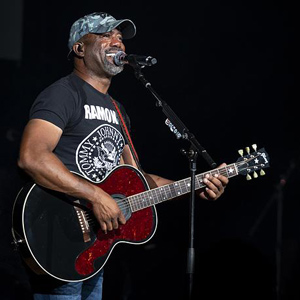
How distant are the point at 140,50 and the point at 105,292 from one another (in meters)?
2.51

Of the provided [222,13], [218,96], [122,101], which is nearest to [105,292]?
[122,101]

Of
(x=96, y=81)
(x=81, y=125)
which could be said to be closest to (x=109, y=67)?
(x=96, y=81)

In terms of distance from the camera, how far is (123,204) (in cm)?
321

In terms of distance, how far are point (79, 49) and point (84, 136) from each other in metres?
0.71

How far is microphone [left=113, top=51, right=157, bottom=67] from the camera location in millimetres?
2996

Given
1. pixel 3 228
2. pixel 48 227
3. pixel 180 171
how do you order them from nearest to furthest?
pixel 48 227
pixel 3 228
pixel 180 171

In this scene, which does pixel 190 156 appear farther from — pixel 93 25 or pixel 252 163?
pixel 93 25

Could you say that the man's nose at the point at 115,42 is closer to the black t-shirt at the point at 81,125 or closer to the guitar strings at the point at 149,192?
the black t-shirt at the point at 81,125

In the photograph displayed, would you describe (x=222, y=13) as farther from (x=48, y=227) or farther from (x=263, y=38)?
(x=48, y=227)

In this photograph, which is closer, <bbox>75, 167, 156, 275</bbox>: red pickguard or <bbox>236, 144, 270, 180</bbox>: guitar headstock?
<bbox>75, 167, 156, 275</bbox>: red pickguard

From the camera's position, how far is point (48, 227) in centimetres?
284

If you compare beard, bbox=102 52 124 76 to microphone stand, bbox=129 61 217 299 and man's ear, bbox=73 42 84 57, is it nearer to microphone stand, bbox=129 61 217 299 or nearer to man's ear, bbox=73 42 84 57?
man's ear, bbox=73 42 84 57

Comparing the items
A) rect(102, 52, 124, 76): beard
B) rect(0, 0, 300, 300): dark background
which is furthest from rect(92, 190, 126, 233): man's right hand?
rect(0, 0, 300, 300): dark background

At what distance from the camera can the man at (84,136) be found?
286 centimetres
